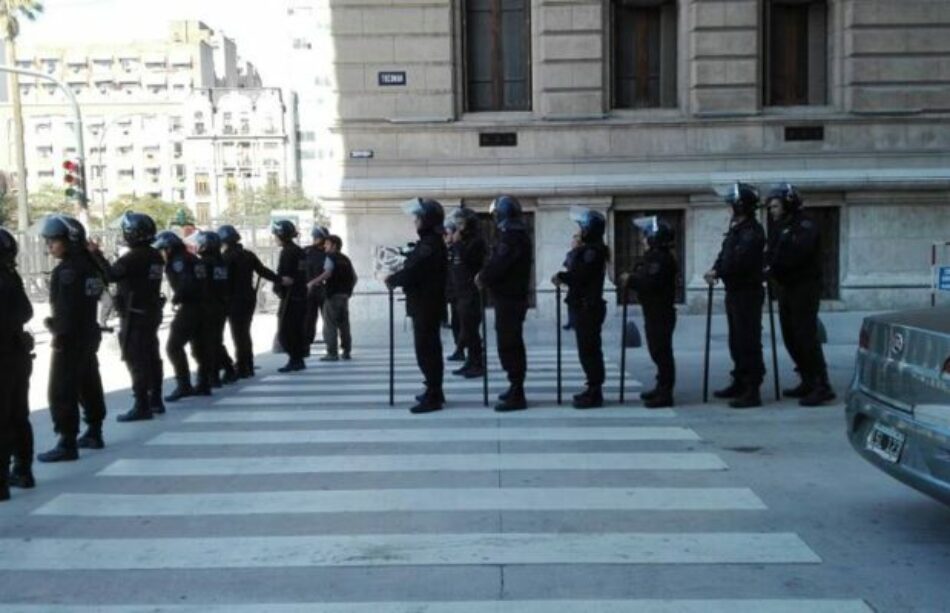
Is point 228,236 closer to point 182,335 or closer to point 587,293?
point 182,335

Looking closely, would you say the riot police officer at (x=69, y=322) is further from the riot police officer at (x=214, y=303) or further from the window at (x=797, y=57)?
the window at (x=797, y=57)

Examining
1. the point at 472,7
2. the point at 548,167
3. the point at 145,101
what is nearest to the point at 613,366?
the point at 548,167

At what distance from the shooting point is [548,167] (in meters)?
17.9

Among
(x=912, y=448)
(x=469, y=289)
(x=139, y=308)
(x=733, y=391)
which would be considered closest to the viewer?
(x=912, y=448)

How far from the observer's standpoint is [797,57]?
1820 cm

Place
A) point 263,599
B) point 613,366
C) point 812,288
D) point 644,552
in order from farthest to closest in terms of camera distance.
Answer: point 613,366, point 812,288, point 644,552, point 263,599

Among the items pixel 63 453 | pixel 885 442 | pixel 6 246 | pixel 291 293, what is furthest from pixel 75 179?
pixel 885 442

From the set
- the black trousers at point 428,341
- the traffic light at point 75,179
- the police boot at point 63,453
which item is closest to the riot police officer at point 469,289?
the black trousers at point 428,341

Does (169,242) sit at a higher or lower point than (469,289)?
higher

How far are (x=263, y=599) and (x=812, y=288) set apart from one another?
6.60 m

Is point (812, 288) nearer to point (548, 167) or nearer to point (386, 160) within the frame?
point (548, 167)

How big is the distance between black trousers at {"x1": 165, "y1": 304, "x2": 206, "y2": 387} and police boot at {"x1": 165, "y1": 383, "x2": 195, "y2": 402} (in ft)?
0.16

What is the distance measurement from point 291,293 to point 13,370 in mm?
6504

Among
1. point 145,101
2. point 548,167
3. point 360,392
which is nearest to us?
point 360,392
